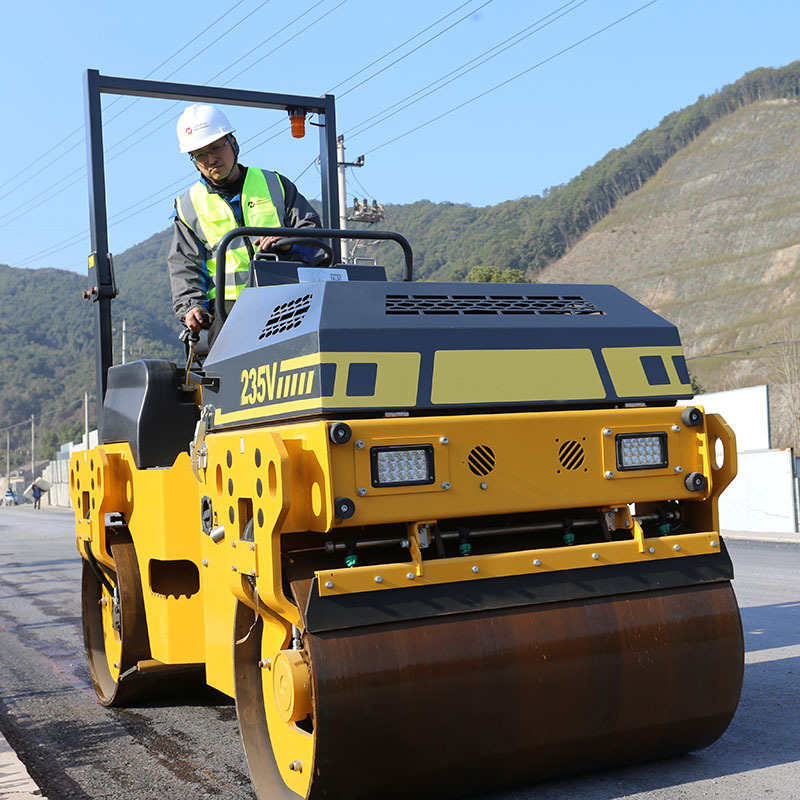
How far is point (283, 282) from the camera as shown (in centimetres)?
446

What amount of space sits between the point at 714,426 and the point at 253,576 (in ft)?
5.55

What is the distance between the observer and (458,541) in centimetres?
355

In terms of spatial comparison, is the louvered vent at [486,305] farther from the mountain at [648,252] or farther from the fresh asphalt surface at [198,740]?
the mountain at [648,252]

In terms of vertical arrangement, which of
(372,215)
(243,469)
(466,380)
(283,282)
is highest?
(372,215)

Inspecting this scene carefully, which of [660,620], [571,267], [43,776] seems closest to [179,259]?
[43,776]

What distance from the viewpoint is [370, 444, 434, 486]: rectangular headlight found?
10.7 ft

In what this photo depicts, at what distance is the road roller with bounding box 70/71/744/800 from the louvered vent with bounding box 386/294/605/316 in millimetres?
12

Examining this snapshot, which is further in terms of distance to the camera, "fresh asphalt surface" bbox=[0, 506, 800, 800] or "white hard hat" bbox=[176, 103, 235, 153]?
"white hard hat" bbox=[176, 103, 235, 153]

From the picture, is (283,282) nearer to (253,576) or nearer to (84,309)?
(253,576)

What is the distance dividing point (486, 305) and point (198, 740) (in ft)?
7.59

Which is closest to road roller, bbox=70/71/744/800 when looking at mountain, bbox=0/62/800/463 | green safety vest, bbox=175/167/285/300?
green safety vest, bbox=175/167/285/300

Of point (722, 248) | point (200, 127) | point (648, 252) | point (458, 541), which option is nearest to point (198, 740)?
point (458, 541)

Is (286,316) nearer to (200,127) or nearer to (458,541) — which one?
(458,541)

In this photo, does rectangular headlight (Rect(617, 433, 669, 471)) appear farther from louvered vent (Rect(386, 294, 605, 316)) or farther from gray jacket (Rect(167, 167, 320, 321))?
gray jacket (Rect(167, 167, 320, 321))
